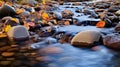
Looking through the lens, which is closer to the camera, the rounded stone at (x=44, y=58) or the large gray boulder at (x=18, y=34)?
the rounded stone at (x=44, y=58)

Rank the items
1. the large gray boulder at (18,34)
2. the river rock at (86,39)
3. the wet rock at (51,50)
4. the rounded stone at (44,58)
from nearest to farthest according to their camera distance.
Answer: the rounded stone at (44,58)
the wet rock at (51,50)
the river rock at (86,39)
the large gray boulder at (18,34)

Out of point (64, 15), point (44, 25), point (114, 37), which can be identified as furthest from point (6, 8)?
point (114, 37)

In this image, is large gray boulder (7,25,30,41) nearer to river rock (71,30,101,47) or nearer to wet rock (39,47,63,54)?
wet rock (39,47,63,54)

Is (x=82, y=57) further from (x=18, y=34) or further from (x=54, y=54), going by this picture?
(x=18, y=34)

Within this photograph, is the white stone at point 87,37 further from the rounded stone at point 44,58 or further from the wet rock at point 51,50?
the rounded stone at point 44,58

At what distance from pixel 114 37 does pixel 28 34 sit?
162 cm

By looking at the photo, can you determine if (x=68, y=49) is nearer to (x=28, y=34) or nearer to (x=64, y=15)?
(x=28, y=34)

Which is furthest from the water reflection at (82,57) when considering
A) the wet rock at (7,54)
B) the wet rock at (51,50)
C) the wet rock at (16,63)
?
the wet rock at (7,54)

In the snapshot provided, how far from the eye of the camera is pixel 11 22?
578 cm

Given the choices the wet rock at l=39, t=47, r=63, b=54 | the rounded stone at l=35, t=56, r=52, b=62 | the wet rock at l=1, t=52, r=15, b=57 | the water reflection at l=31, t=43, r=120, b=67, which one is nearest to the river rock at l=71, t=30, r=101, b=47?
the water reflection at l=31, t=43, r=120, b=67

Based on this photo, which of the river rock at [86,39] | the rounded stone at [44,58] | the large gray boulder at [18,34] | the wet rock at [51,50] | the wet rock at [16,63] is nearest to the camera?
the wet rock at [16,63]

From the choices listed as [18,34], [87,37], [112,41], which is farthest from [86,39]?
[18,34]

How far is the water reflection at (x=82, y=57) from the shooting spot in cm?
382

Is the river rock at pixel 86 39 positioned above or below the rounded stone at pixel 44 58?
above
